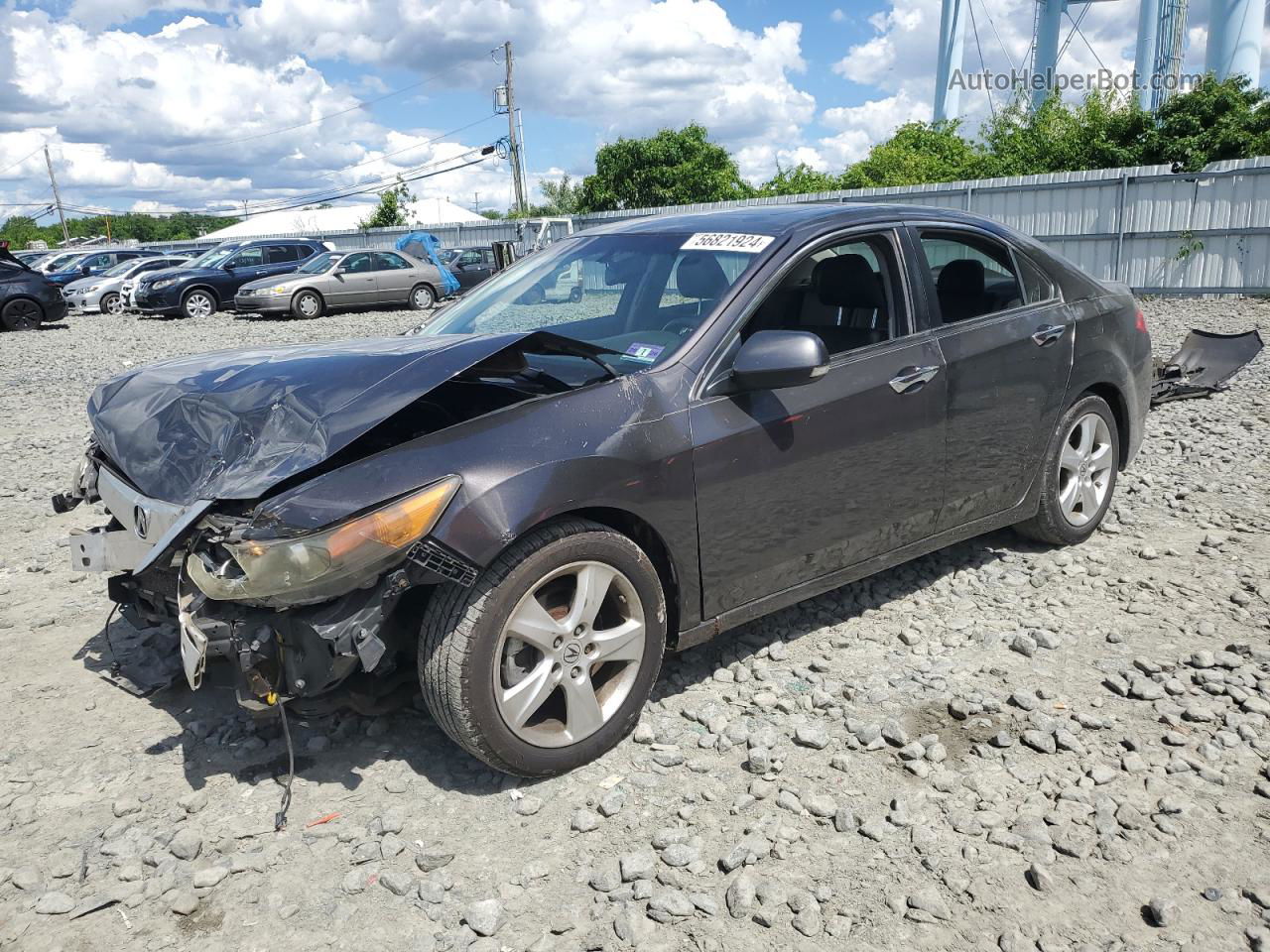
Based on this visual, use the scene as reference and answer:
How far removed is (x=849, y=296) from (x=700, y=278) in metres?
0.70

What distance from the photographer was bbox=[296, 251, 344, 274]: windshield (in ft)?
71.8

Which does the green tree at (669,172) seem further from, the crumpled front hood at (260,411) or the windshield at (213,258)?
the crumpled front hood at (260,411)

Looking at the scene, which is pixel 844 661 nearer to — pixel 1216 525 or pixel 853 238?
pixel 853 238

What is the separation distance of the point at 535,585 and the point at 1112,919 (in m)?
1.74

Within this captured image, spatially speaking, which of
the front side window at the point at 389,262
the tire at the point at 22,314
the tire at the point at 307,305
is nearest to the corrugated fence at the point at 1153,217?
the front side window at the point at 389,262

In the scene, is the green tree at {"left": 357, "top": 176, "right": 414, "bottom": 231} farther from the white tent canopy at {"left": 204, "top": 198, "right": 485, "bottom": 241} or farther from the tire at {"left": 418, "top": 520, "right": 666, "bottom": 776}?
the tire at {"left": 418, "top": 520, "right": 666, "bottom": 776}

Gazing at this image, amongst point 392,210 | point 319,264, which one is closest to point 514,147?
point 392,210

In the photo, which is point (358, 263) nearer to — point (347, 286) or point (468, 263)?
point (347, 286)

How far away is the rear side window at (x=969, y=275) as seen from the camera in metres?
4.30

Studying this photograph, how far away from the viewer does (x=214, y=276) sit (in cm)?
2364

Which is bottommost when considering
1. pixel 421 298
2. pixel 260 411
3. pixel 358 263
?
pixel 421 298

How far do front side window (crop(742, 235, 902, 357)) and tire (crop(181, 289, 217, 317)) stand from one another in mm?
22190

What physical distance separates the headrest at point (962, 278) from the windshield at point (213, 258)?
23034 millimetres

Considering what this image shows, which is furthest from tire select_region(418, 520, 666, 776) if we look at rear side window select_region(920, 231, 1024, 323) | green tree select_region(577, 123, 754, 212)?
green tree select_region(577, 123, 754, 212)
